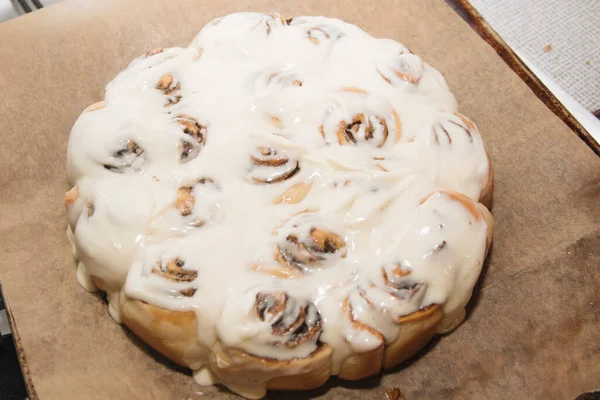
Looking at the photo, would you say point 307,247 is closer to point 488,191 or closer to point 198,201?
point 198,201

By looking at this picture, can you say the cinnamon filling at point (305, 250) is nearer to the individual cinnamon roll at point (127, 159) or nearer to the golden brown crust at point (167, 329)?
Result: the golden brown crust at point (167, 329)

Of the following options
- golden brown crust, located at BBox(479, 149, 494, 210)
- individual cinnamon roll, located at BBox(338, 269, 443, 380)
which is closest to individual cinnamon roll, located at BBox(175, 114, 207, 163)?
individual cinnamon roll, located at BBox(338, 269, 443, 380)

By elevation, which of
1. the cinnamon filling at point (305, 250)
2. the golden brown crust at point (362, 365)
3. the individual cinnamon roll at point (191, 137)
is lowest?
the golden brown crust at point (362, 365)

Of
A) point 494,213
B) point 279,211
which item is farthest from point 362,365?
point 494,213

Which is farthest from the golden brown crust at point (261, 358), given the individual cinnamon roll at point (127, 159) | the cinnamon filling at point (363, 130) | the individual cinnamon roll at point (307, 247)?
the individual cinnamon roll at point (127, 159)

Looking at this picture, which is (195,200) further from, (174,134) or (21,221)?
(21,221)


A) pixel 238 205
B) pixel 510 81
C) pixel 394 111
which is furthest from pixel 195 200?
pixel 510 81
